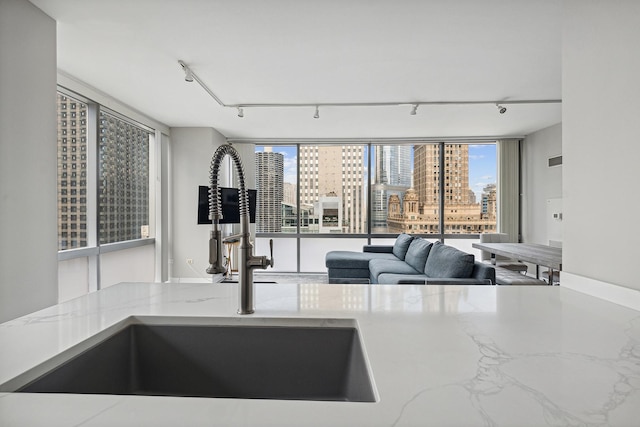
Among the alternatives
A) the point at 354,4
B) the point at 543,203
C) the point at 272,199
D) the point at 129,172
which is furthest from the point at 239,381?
the point at 543,203

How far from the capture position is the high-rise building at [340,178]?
20.4 feet

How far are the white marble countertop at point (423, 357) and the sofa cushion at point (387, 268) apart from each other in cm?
281

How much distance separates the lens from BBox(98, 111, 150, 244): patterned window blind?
388 centimetres

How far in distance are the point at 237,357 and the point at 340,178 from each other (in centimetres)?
547

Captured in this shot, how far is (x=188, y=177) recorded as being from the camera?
5.32 metres

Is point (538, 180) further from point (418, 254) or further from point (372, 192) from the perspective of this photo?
point (418, 254)

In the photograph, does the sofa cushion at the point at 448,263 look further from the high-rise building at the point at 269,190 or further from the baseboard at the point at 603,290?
the high-rise building at the point at 269,190

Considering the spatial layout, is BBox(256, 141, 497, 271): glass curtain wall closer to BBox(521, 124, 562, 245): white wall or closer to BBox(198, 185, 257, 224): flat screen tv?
BBox(521, 124, 562, 245): white wall

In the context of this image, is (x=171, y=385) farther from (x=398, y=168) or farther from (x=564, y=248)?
(x=398, y=168)

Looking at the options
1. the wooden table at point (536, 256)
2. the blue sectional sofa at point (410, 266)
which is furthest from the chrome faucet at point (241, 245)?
the wooden table at point (536, 256)

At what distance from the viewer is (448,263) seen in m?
3.28

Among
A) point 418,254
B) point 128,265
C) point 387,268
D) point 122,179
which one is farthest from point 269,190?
point 418,254

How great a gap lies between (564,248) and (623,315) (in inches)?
20.6

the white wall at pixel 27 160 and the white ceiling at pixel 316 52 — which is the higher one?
the white ceiling at pixel 316 52
